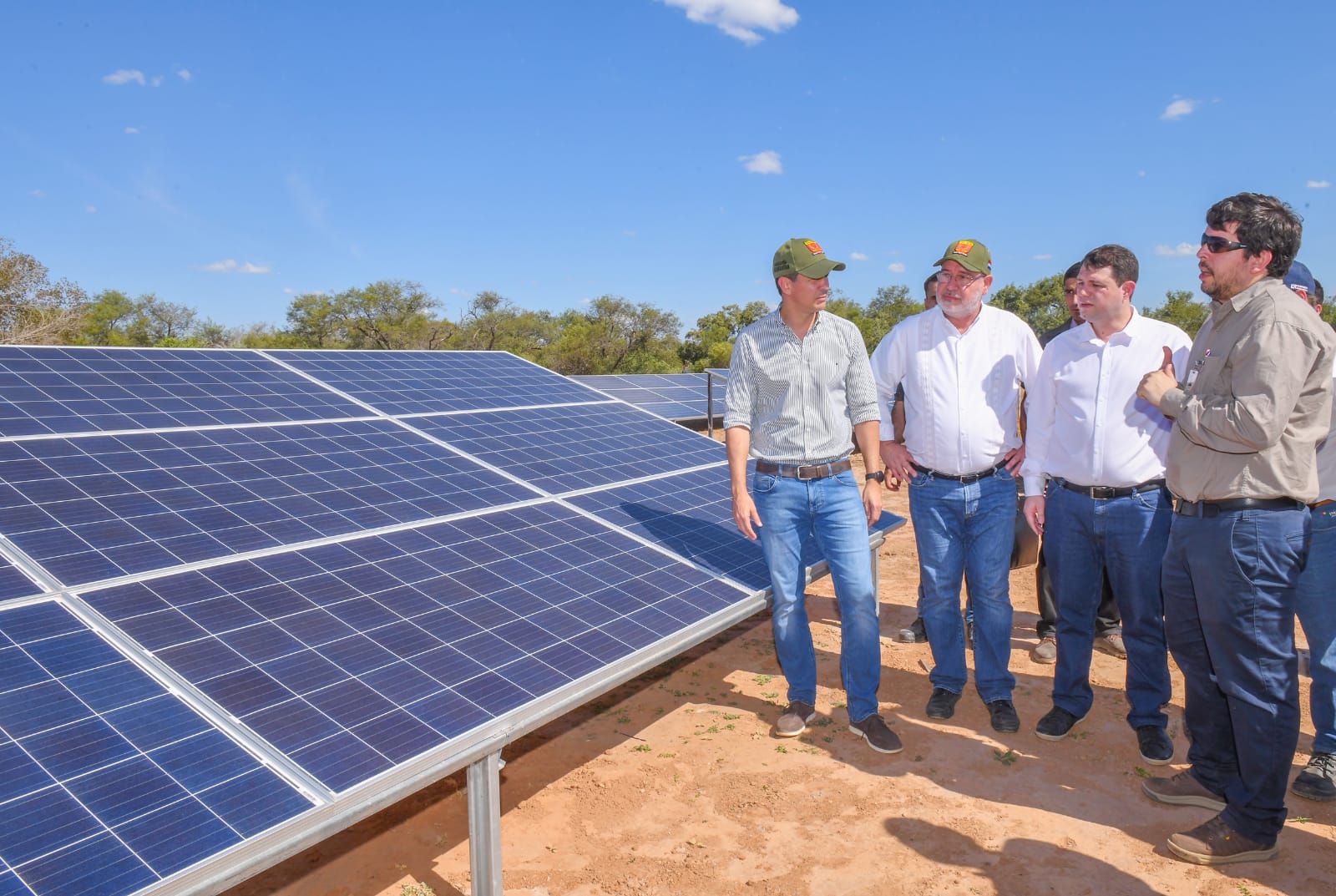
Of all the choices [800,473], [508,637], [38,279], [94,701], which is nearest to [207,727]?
[94,701]

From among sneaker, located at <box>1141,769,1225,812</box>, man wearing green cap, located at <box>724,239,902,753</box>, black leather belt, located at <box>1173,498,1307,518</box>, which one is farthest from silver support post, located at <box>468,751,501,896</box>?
sneaker, located at <box>1141,769,1225,812</box>

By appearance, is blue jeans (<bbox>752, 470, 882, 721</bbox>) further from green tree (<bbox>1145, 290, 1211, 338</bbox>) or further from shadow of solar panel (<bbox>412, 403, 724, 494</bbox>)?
green tree (<bbox>1145, 290, 1211, 338</bbox>)

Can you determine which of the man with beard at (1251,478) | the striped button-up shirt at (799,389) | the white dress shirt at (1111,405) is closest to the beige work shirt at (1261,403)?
the man with beard at (1251,478)

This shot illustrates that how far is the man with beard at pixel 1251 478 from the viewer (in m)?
4.00

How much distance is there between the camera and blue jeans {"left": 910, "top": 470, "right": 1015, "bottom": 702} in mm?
5738

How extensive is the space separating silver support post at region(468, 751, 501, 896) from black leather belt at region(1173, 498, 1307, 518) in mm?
3703

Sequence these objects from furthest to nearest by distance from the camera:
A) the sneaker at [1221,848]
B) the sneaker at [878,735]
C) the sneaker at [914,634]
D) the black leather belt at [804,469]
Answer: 1. the sneaker at [914,634]
2. the sneaker at [878,735]
3. the black leather belt at [804,469]
4. the sneaker at [1221,848]

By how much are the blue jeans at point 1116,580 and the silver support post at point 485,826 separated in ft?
13.0

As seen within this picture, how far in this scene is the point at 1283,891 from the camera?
4.29 metres

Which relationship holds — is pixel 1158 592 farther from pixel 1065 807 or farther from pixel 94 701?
pixel 94 701

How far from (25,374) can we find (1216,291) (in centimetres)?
840

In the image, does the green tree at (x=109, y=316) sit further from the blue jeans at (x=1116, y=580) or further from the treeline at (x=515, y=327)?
the blue jeans at (x=1116, y=580)

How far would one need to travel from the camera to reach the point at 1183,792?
5.09 meters

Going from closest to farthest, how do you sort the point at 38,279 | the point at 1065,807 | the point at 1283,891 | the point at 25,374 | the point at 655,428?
the point at 1283,891 < the point at 1065,807 < the point at 25,374 < the point at 655,428 < the point at 38,279
